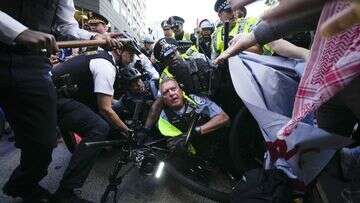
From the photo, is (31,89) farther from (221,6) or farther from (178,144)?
(221,6)

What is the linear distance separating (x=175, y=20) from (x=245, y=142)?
3809 millimetres

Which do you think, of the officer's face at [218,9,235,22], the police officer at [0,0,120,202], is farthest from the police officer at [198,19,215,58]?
the police officer at [0,0,120,202]

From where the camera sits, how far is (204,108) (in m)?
2.92

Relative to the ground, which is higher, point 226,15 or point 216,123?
point 226,15

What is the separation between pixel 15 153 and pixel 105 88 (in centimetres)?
145

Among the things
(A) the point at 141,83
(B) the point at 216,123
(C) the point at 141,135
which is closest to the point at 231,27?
(A) the point at 141,83

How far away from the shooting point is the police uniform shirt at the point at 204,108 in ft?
9.32

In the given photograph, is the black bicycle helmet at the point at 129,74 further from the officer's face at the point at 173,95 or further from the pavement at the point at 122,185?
the pavement at the point at 122,185

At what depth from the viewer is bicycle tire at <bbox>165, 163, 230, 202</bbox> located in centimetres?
247

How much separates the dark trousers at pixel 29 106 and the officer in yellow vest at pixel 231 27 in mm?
1565

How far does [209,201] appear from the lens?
8.46ft

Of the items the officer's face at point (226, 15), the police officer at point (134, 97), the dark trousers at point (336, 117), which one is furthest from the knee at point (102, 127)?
the officer's face at point (226, 15)

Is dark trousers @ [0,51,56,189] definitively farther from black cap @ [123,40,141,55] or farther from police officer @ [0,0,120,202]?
black cap @ [123,40,141,55]

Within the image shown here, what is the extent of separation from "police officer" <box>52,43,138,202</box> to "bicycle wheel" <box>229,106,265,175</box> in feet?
3.02
